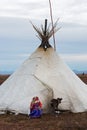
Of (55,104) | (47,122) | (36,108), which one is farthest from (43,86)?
(47,122)

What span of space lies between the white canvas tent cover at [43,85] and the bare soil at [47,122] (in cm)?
43

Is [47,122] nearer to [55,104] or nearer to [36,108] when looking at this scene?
[36,108]

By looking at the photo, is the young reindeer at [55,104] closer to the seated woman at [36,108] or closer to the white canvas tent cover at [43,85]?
the white canvas tent cover at [43,85]

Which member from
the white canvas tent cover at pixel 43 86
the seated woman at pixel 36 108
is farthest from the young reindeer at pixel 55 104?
the seated woman at pixel 36 108

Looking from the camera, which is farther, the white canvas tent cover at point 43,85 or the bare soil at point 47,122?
the white canvas tent cover at point 43,85

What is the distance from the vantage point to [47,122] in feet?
36.3

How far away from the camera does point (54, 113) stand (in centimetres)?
1232

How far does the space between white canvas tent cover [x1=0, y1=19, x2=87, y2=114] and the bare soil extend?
0.43m

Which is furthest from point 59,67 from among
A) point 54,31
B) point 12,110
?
point 12,110

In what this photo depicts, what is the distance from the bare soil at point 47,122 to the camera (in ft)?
34.0

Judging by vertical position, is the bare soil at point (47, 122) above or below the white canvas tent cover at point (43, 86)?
below

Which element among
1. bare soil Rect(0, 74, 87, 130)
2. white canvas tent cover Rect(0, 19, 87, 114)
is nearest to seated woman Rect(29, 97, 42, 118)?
bare soil Rect(0, 74, 87, 130)

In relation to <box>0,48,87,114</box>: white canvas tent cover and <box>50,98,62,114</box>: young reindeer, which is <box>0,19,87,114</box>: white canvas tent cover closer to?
<box>0,48,87,114</box>: white canvas tent cover

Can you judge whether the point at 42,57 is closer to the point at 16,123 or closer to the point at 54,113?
the point at 54,113
